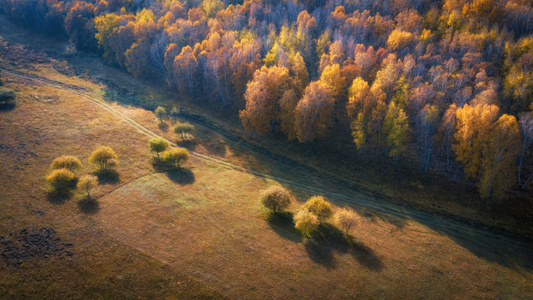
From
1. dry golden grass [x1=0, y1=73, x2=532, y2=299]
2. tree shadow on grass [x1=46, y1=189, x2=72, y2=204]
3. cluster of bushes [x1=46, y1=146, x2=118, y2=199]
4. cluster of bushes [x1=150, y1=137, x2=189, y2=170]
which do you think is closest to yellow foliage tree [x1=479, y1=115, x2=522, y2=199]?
dry golden grass [x1=0, y1=73, x2=532, y2=299]

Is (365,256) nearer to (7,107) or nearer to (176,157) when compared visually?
(176,157)

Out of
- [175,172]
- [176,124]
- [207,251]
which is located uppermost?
[176,124]

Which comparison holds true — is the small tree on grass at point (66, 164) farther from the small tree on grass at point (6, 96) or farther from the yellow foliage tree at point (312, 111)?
the yellow foliage tree at point (312, 111)

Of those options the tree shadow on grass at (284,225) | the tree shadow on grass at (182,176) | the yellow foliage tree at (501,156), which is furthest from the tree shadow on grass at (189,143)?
the yellow foliage tree at (501,156)

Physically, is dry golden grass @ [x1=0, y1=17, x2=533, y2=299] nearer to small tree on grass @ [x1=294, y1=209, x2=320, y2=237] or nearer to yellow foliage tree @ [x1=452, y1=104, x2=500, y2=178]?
small tree on grass @ [x1=294, y1=209, x2=320, y2=237]

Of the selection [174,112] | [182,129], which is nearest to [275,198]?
[182,129]

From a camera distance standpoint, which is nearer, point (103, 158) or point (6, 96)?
point (103, 158)

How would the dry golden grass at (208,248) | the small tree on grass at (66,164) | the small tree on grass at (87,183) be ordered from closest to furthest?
1. the dry golden grass at (208,248)
2. the small tree on grass at (87,183)
3. the small tree on grass at (66,164)
